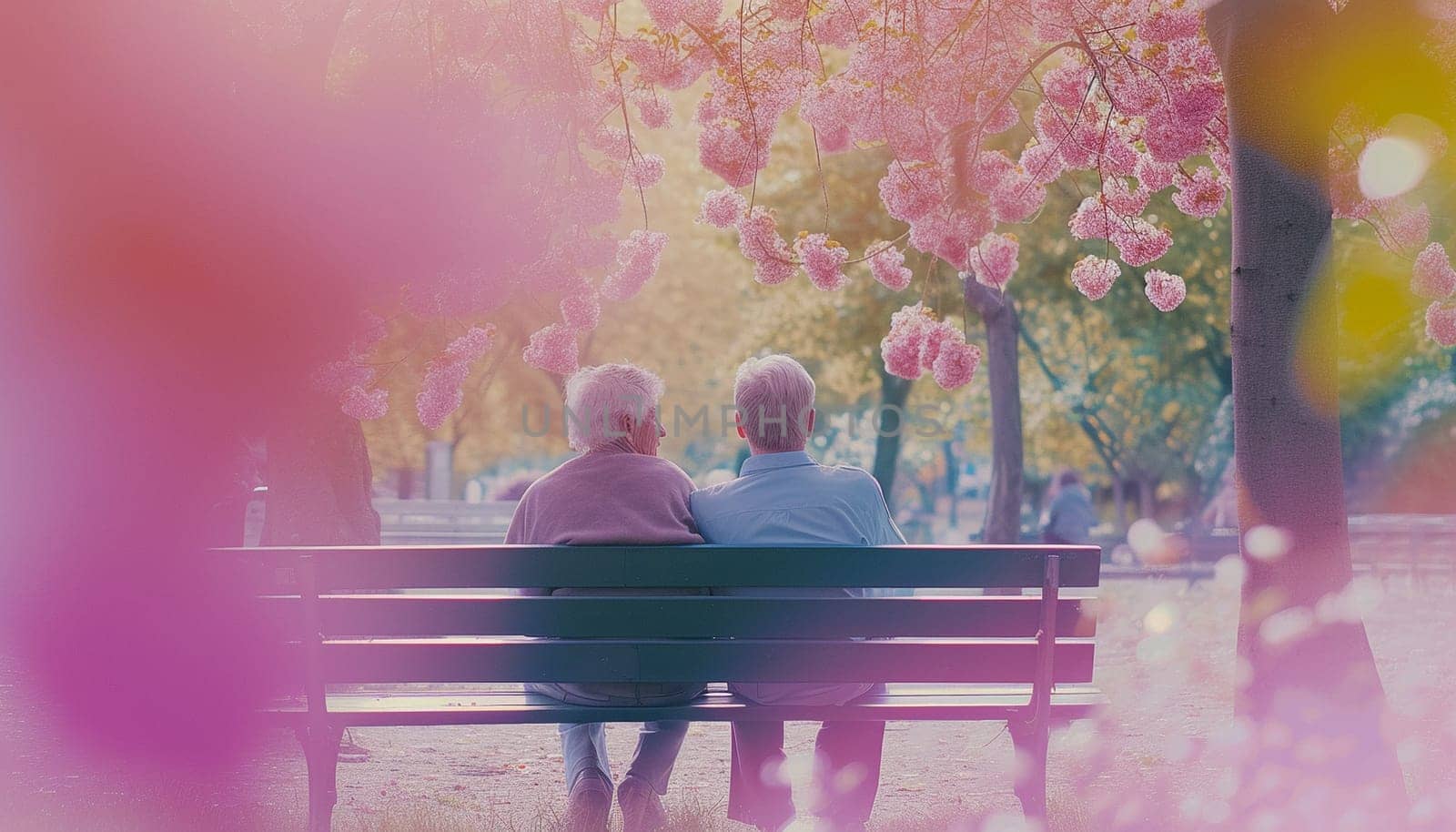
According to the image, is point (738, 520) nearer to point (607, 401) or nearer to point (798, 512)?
point (798, 512)

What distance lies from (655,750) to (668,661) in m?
0.68

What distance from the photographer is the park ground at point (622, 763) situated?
577 cm

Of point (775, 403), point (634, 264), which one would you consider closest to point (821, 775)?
point (775, 403)

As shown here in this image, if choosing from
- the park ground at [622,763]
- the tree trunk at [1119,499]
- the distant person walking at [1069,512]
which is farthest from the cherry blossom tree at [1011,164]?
the tree trunk at [1119,499]

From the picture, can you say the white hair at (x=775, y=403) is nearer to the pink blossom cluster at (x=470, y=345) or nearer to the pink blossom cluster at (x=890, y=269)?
the pink blossom cluster at (x=890, y=269)

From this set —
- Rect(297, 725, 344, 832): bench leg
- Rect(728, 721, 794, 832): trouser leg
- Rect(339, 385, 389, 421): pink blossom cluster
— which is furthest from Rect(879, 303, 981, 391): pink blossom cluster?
Rect(297, 725, 344, 832): bench leg

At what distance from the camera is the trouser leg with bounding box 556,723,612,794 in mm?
5152

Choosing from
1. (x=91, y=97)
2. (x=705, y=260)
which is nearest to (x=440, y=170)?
(x=91, y=97)

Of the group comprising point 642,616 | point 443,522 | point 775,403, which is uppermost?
point 775,403

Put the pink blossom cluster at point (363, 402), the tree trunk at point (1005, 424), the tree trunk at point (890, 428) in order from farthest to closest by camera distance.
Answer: the tree trunk at point (890, 428) < the tree trunk at point (1005, 424) < the pink blossom cluster at point (363, 402)

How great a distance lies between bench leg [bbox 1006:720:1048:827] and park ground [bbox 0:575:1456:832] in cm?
76

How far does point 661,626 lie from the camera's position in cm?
470

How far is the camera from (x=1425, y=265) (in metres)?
8.27

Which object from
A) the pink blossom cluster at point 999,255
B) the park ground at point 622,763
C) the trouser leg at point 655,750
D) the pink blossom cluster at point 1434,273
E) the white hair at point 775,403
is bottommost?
the park ground at point 622,763
